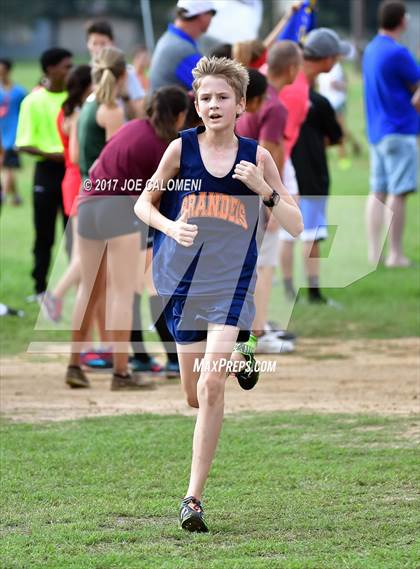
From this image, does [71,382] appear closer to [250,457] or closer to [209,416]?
[250,457]

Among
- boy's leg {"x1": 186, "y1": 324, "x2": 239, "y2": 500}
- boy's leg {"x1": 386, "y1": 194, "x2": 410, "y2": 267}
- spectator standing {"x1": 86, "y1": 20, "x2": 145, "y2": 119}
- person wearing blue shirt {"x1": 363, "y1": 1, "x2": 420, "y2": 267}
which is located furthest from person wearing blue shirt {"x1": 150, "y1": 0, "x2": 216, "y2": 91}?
boy's leg {"x1": 186, "y1": 324, "x2": 239, "y2": 500}

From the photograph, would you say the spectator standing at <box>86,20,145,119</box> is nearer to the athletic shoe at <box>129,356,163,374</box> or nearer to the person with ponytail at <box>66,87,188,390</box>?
the person with ponytail at <box>66,87,188,390</box>

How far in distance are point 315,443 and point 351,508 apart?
1.36m

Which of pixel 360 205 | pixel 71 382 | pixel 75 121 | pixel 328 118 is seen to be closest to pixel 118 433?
pixel 71 382

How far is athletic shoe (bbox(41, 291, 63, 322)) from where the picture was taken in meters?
11.2

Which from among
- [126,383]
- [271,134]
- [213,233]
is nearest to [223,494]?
[213,233]

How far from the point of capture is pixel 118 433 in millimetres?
7398

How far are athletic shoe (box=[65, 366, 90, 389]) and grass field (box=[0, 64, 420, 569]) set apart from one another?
1.03 m

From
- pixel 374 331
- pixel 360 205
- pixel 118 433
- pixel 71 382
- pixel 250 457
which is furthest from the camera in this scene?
pixel 360 205

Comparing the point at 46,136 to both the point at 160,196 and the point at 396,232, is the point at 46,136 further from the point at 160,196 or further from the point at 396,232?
the point at 160,196

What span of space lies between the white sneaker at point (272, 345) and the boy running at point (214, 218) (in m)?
4.26

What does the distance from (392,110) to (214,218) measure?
7.73m

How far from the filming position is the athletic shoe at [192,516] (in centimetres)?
539

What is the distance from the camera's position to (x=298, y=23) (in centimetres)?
1209
